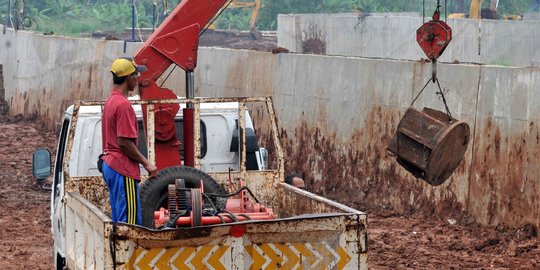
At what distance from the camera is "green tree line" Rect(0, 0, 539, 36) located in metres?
62.2

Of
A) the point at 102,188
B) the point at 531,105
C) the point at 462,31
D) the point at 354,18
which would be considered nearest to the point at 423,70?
the point at 531,105

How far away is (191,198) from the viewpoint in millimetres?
7590

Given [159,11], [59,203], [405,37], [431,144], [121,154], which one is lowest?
[59,203]

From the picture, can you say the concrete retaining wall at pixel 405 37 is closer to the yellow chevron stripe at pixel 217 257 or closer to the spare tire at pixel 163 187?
the spare tire at pixel 163 187

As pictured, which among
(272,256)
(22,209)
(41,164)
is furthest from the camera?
(22,209)

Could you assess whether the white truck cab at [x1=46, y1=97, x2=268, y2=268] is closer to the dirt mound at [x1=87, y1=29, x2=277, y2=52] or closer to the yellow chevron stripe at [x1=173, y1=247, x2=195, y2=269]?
the yellow chevron stripe at [x1=173, y1=247, x2=195, y2=269]

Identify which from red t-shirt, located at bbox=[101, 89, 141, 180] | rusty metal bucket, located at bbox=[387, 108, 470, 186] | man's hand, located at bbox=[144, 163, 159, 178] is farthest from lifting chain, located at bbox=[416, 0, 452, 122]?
red t-shirt, located at bbox=[101, 89, 141, 180]

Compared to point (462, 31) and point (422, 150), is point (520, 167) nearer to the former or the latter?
point (422, 150)

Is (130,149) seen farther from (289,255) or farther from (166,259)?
(289,255)

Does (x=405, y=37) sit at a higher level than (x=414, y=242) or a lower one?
higher

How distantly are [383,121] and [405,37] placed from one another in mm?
17635

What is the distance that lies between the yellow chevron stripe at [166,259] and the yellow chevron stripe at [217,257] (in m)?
0.21

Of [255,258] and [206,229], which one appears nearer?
[206,229]

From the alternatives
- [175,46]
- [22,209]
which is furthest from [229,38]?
[175,46]
